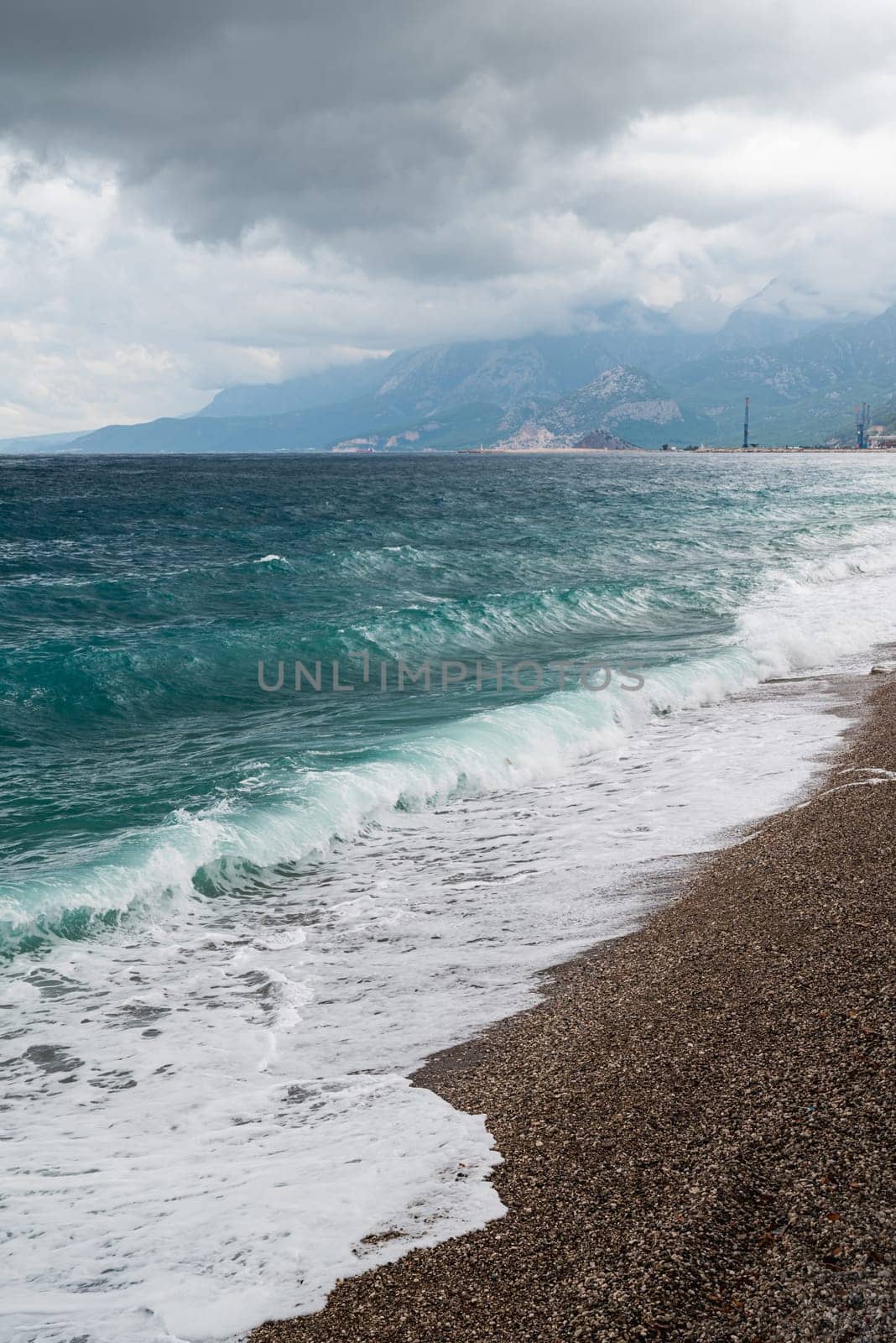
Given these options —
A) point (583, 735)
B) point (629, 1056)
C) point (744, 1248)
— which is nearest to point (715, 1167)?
point (744, 1248)

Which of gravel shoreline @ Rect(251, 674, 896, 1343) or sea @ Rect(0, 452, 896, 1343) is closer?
gravel shoreline @ Rect(251, 674, 896, 1343)

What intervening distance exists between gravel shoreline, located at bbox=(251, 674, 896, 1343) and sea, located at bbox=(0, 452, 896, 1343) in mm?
328

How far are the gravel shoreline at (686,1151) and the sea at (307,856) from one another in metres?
0.33

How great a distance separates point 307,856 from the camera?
11.5 meters

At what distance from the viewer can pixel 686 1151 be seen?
4.66 m

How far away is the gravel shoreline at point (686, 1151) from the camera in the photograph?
371 centimetres

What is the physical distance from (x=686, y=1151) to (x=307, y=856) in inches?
296

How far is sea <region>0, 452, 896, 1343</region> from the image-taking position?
16.5 ft

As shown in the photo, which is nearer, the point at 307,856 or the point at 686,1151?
the point at 686,1151

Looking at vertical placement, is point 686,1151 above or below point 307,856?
above

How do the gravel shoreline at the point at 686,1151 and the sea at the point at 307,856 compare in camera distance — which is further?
the sea at the point at 307,856

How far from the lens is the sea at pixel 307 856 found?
16.5ft

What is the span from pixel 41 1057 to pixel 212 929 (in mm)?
2596

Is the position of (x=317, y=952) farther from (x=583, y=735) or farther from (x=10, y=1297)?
(x=583, y=735)
